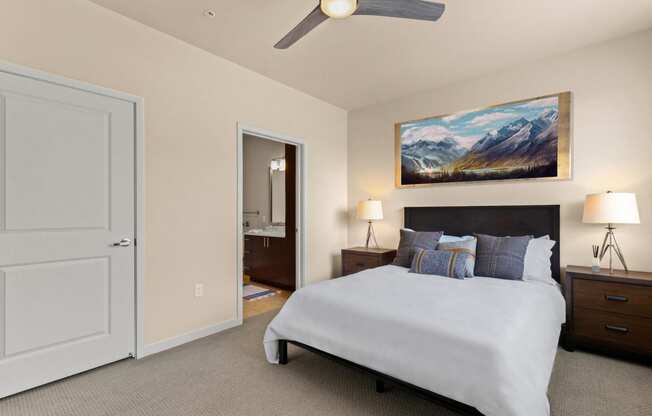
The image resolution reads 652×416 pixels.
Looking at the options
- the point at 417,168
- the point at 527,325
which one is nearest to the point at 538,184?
the point at 417,168

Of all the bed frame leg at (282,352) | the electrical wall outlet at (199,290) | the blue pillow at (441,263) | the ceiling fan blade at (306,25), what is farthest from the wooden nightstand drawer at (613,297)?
the electrical wall outlet at (199,290)

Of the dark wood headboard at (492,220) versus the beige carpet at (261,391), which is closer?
the beige carpet at (261,391)

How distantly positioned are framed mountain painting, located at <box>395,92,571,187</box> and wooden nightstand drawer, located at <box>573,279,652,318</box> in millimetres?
1085

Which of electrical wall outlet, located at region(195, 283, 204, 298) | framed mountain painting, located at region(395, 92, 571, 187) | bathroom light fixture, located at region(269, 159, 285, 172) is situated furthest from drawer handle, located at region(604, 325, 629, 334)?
bathroom light fixture, located at region(269, 159, 285, 172)

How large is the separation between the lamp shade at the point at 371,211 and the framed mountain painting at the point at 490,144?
0.41 metres

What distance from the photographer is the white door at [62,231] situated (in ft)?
6.99

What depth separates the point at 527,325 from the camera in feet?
6.08

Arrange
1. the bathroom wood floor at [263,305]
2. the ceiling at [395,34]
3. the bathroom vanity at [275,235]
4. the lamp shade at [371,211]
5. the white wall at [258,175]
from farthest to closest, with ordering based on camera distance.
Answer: the white wall at [258,175]
the bathroom vanity at [275,235]
the lamp shade at [371,211]
the bathroom wood floor at [263,305]
the ceiling at [395,34]

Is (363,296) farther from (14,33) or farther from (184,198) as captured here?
(14,33)

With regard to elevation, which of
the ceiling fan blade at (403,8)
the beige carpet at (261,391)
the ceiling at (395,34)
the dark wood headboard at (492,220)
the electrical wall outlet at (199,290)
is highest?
the ceiling at (395,34)

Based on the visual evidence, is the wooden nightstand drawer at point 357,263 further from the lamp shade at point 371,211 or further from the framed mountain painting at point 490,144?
the framed mountain painting at point 490,144

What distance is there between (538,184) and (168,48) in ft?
12.3

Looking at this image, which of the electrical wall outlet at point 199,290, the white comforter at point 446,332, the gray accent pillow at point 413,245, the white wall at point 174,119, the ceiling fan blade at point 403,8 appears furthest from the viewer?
the gray accent pillow at point 413,245

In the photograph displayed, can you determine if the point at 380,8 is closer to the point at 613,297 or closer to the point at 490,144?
the point at 490,144
